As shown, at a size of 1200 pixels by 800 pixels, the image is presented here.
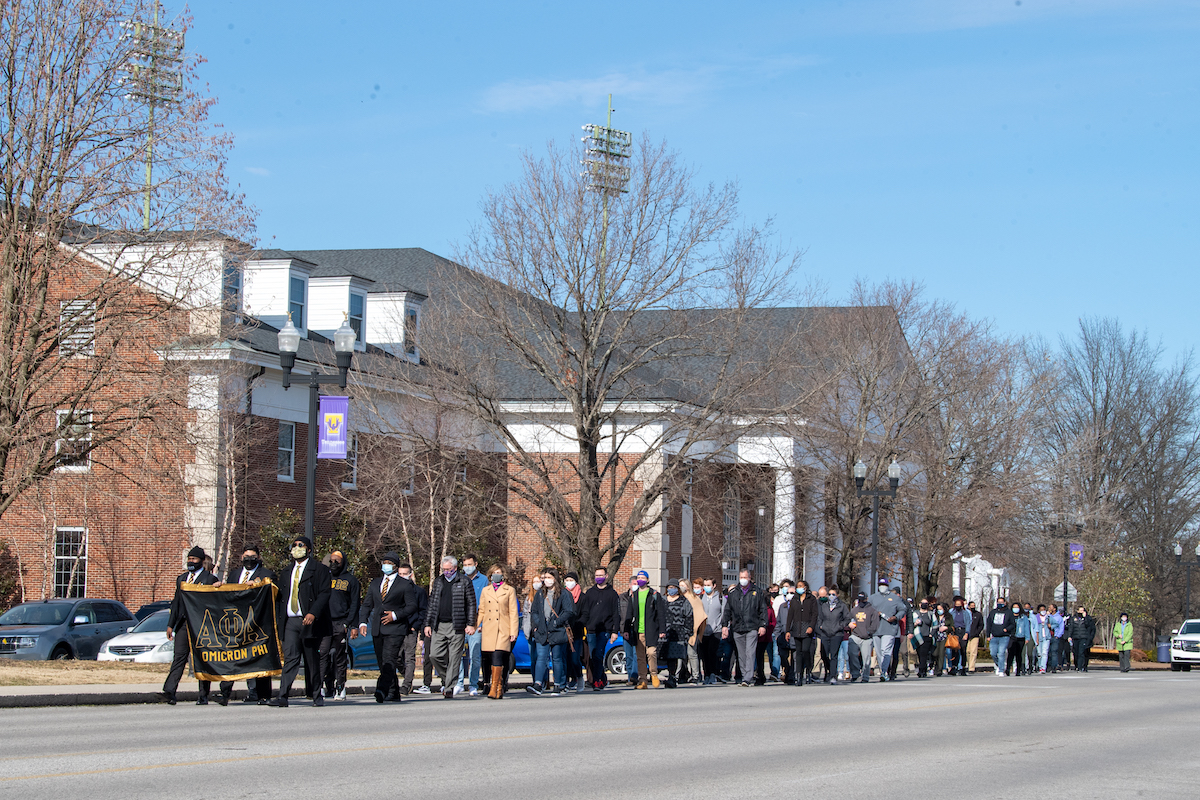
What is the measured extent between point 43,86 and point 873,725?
18.4m

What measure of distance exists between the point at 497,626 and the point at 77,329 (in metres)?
10.6

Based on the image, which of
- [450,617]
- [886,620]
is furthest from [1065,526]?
[450,617]

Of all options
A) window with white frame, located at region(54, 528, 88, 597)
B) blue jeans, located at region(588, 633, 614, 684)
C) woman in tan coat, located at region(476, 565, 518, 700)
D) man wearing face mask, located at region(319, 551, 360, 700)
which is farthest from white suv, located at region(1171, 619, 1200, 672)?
man wearing face mask, located at region(319, 551, 360, 700)

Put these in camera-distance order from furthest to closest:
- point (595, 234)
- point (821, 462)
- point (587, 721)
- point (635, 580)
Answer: point (821, 462), point (595, 234), point (635, 580), point (587, 721)

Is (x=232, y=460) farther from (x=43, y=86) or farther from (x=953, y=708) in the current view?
(x=953, y=708)

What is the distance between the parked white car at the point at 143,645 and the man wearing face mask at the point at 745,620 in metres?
10.2

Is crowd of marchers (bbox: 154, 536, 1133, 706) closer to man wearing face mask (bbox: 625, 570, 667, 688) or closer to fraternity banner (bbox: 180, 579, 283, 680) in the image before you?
man wearing face mask (bbox: 625, 570, 667, 688)

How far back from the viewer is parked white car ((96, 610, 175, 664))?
2548 centimetres

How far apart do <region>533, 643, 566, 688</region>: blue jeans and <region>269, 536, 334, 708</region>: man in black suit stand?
211 inches

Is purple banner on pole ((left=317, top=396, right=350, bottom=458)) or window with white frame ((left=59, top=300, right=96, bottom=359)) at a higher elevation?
window with white frame ((left=59, top=300, right=96, bottom=359))

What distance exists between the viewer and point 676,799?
374 inches

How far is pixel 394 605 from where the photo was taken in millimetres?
18219

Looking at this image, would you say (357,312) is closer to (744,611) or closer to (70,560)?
(70,560)

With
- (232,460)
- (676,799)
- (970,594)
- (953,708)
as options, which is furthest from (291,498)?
(970,594)
